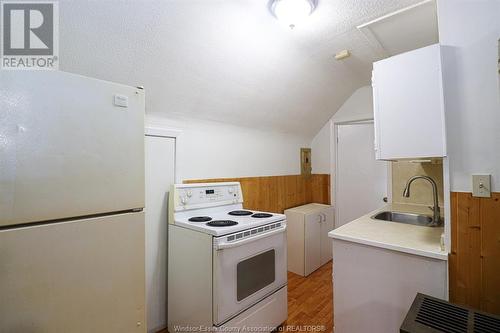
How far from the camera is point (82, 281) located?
3.17 ft

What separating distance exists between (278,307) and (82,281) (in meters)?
1.48

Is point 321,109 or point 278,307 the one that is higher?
point 321,109

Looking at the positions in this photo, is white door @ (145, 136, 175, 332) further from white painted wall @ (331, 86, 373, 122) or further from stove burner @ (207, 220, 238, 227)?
white painted wall @ (331, 86, 373, 122)

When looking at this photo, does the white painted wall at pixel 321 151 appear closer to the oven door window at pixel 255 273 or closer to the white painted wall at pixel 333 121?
the white painted wall at pixel 333 121

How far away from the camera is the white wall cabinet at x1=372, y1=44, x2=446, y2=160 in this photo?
1.22 metres

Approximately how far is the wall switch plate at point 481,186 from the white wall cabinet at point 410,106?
18 cm

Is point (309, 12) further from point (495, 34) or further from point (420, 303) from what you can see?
point (420, 303)

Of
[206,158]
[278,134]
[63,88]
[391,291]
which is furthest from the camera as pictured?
[278,134]

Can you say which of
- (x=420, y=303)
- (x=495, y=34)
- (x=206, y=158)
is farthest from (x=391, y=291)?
(x=206, y=158)

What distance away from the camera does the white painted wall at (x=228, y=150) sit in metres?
2.12

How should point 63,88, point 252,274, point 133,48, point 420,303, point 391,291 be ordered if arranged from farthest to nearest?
point 252,274 < point 133,48 < point 391,291 < point 420,303 < point 63,88

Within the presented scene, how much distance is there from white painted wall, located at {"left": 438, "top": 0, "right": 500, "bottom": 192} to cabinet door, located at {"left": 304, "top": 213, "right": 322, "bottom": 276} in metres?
1.84

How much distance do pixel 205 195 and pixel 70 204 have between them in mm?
1208
